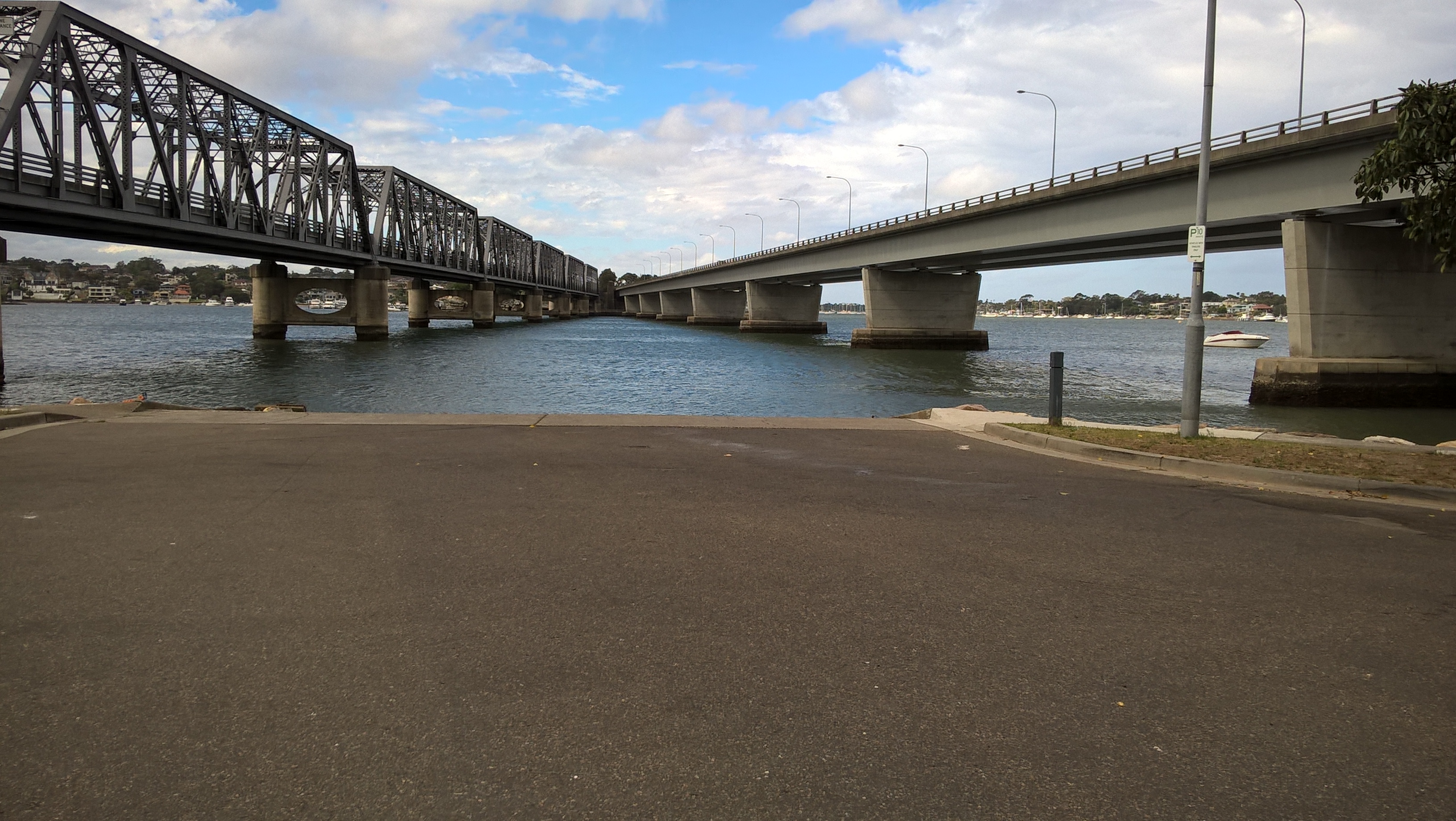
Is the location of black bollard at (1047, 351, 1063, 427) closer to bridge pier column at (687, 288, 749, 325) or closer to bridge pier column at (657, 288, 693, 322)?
bridge pier column at (687, 288, 749, 325)

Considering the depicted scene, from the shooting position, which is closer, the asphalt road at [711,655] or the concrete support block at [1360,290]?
the asphalt road at [711,655]

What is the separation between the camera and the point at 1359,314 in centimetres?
2850

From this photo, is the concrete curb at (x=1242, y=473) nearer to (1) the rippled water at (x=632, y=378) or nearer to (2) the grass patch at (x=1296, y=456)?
(2) the grass patch at (x=1296, y=456)

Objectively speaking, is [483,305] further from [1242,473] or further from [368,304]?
[1242,473]

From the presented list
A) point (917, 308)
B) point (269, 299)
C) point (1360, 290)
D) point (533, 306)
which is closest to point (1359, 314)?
point (1360, 290)

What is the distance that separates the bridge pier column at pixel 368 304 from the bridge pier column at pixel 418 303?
38283 mm

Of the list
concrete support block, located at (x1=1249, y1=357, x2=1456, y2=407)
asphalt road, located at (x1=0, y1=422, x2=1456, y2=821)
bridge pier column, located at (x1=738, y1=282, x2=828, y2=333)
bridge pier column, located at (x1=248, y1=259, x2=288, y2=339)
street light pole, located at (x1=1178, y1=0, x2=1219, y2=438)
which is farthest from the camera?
bridge pier column, located at (x1=738, y1=282, x2=828, y2=333)

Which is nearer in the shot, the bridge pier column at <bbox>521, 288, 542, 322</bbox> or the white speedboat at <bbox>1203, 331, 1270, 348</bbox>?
the white speedboat at <bbox>1203, 331, 1270, 348</bbox>

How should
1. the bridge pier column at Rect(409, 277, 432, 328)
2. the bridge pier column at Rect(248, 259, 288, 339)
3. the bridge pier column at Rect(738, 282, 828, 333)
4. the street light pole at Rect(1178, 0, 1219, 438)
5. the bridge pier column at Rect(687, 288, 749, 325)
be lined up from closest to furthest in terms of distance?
the street light pole at Rect(1178, 0, 1219, 438), the bridge pier column at Rect(248, 259, 288, 339), the bridge pier column at Rect(738, 282, 828, 333), the bridge pier column at Rect(409, 277, 432, 328), the bridge pier column at Rect(687, 288, 749, 325)

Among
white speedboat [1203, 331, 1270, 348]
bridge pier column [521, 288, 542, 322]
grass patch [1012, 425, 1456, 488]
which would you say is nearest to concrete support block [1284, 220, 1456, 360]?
grass patch [1012, 425, 1456, 488]

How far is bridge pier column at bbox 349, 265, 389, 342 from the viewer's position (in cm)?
7325

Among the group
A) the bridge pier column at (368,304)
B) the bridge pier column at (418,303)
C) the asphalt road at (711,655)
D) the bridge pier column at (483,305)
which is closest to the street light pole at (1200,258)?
the asphalt road at (711,655)

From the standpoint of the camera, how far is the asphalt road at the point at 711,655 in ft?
10.9

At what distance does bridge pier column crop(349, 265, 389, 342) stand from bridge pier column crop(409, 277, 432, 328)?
3828 cm
